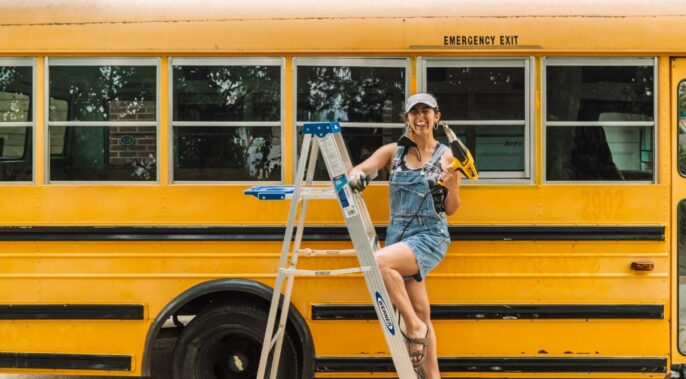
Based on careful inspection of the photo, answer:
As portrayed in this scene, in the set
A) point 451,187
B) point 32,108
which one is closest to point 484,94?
point 451,187

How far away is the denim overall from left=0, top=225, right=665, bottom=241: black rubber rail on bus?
0.36 m

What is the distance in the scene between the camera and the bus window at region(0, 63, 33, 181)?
12.3ft

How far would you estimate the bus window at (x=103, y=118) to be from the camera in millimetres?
3721

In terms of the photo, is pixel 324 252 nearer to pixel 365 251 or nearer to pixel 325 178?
pixel 365 251

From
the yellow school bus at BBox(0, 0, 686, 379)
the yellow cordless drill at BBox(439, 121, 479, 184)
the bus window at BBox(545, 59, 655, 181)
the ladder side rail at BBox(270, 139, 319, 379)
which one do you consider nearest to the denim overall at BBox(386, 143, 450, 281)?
the yellow cordless drill at BBox(439, 121, 479, 184)

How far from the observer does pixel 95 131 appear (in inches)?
147

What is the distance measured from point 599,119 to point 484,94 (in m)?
0.69

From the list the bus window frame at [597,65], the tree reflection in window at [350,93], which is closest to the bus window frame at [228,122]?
the tree reflection in window at [350,93]

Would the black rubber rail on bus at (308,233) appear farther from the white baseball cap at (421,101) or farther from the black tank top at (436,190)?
the white baseball cap at (421,101)

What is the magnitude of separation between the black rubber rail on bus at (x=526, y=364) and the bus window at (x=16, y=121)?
2117mm

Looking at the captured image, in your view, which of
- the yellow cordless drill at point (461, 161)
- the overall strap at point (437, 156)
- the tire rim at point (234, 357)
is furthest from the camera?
the tire rim at point (234, 357)

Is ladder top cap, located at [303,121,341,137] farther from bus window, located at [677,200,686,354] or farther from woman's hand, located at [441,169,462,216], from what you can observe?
bus window, located at [677,200,686,354]

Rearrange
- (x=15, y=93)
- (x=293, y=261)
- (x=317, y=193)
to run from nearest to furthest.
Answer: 1. (x=317, y=193)
2. (x=293, y=261)
3. (x=15, y=93)

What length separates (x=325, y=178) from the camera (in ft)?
12.3
